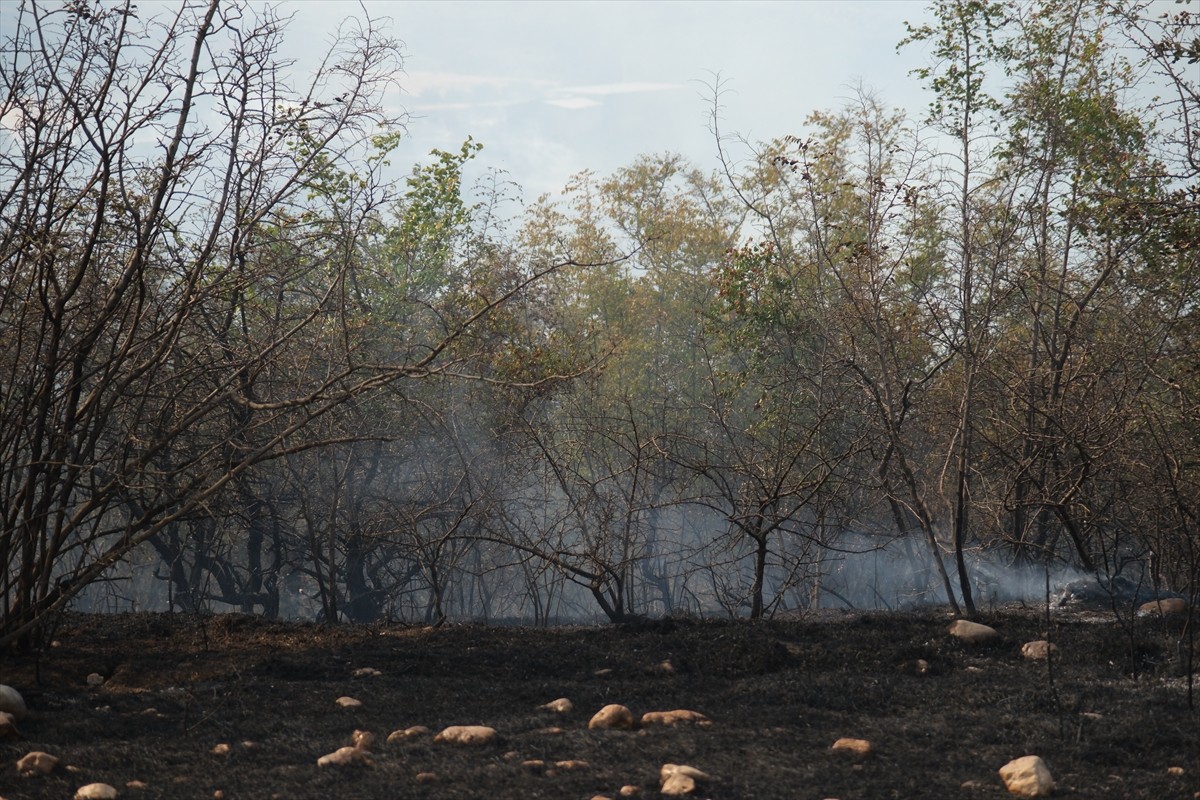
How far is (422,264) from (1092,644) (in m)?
13.4

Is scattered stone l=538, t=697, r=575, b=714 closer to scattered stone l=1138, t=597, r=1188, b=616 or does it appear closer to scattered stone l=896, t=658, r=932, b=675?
scattered stone l=896, t=658, r=932, b=675

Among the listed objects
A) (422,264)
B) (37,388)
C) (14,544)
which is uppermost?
(422,264)

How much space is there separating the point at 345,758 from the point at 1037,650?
327 cm

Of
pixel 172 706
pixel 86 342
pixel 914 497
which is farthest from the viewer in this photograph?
pixel 914 497

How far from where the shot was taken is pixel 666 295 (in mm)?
26547

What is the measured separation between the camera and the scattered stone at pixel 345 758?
10.9ft

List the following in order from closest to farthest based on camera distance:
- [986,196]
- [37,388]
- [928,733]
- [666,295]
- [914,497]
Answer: [928,733] → [37,388] → [914,497] → [986,196] → [666,295]

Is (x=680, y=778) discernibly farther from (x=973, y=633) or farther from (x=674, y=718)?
(x=973, y=633)

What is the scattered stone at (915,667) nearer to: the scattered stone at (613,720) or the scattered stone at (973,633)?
the scattered stone at (973,633)

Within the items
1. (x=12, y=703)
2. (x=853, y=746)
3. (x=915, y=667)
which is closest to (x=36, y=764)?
(x=12, y=703)

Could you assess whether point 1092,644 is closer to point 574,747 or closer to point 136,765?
point 574,747

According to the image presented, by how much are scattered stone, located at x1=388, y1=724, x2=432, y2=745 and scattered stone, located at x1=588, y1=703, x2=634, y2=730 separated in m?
0.59

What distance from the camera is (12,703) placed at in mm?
3934

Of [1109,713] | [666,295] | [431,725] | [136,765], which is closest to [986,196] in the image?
[1109,713]
